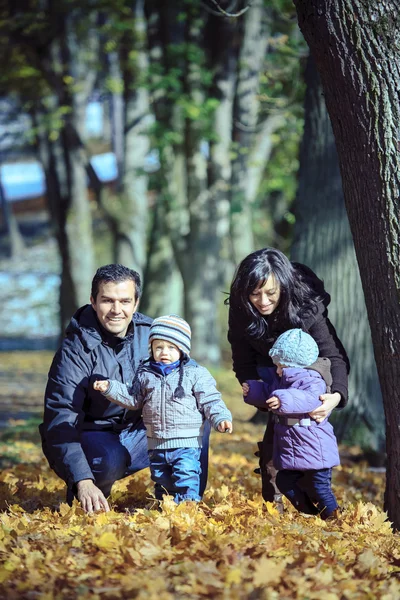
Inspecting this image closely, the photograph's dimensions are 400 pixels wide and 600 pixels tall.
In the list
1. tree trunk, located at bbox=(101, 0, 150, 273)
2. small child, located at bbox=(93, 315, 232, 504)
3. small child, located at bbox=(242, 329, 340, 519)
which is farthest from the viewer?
tree trunk, located at bbox=(101, 0, 150, 273)

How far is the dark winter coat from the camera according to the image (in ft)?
16.0

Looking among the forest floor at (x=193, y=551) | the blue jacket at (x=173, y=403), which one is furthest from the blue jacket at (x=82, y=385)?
the forest floor at (x=193, y=551)

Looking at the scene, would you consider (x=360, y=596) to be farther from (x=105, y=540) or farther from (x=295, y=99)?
(x=295, y=99)

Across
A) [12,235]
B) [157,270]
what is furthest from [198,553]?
[12,235]

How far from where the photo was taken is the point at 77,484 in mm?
4586

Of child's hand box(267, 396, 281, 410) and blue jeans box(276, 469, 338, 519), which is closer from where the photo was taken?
child's hand box(267, 396, 281, 410)

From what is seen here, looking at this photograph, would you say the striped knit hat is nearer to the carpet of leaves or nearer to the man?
the man

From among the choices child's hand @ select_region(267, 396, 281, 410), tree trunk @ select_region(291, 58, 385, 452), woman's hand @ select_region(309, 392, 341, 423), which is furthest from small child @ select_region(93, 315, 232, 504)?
tree trunk @ select_region(291, 58, 385, 452)

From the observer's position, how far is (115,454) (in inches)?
191

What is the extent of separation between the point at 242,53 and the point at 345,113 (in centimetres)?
1064

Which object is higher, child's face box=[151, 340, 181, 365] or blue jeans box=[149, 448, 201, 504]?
child's face box=[151, 340, 181, 365]

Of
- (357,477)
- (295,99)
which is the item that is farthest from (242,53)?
(357,477)

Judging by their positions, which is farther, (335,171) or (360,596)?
(335,171)

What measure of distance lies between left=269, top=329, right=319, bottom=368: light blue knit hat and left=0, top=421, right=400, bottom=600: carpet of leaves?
0.89m
